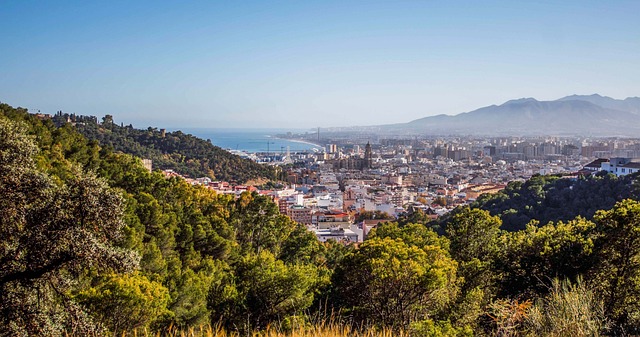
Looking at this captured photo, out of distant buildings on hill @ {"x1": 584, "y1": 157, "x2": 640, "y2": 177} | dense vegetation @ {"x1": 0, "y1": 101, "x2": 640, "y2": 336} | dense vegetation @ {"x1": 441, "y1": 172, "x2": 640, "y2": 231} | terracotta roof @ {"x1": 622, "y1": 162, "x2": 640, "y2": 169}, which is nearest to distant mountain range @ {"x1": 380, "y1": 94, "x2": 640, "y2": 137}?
distant buildings on hill @ {"x1": 584, "y1": 157, "x2": 640, "y2": 177}

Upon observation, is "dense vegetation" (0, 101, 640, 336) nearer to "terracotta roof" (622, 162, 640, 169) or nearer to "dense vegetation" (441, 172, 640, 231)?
"dense vegetation" (441, 172, 640, 231)

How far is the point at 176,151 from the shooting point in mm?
39406

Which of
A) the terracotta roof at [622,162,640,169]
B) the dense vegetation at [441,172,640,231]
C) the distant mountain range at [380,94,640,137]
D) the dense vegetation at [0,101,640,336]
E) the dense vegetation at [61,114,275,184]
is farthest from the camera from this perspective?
the distant mountain range at [380,94,640,137]

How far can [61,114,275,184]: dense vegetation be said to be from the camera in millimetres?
33750

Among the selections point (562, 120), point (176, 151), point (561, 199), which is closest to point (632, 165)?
point (561, 199)

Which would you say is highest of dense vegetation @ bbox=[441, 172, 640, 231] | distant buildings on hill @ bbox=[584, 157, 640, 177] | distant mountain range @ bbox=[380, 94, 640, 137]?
distant mountain range @ bbox=[380, 94, 640, 137]

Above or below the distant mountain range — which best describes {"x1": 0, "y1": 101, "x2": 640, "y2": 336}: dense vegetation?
below

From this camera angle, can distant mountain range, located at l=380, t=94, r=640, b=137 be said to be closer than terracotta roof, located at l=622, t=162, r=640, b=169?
No

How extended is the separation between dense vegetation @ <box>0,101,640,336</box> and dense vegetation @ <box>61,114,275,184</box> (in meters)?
21.5

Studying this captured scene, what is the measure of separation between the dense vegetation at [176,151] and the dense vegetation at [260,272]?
21530mm

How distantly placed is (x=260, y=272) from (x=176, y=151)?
3393 cm

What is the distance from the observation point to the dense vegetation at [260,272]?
323 centimetres

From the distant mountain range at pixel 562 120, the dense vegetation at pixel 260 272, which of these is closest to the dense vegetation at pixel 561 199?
the dense vegetation at pixel 260 272

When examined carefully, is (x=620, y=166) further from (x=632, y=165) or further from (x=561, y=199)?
(x=561, y=199)
